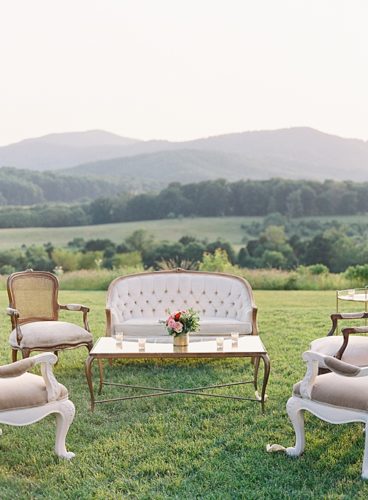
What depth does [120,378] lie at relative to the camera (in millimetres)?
6352

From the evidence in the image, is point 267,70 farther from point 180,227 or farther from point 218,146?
point 218,146

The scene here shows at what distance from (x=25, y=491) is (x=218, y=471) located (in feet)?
3.43

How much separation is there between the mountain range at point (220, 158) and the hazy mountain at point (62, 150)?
52 mm

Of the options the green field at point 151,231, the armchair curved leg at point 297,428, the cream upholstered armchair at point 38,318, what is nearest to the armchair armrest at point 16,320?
the cream upholstered armchair at point 38,318

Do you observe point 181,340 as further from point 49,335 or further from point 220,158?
point 220,158

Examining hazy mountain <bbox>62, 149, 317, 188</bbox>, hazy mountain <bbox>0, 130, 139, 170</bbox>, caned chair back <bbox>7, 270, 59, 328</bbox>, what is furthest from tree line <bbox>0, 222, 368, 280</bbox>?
caned chair back <bbox>7, 270, 59, 328</bbox>

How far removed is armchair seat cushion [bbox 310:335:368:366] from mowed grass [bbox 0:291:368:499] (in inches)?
18.9

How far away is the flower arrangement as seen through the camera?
5.48 m

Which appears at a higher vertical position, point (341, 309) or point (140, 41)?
point (140, 41)

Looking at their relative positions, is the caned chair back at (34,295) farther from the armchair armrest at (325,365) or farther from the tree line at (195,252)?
the tree line at (195,252)

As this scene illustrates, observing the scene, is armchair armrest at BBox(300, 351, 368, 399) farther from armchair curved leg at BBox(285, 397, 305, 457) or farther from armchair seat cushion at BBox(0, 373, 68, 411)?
armchair seat cushion at BBox(0, 373, 68, 411)

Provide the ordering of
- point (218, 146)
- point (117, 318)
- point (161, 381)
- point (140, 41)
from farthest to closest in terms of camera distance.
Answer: point (218, 146), point (140, 41), point (117, 318), point (161, 381)

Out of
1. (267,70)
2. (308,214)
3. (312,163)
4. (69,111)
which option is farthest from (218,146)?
(267,70)

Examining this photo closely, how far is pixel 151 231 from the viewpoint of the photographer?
2611 centimetres
